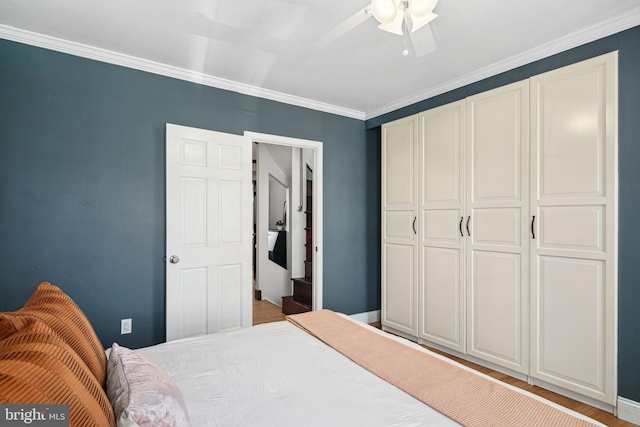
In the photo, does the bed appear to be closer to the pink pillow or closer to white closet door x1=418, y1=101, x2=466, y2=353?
the pink pillow

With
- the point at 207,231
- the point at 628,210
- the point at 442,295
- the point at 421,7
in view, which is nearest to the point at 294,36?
the point at 421,7

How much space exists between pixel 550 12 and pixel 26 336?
2.95 m

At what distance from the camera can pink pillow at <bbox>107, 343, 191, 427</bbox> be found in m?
0.88

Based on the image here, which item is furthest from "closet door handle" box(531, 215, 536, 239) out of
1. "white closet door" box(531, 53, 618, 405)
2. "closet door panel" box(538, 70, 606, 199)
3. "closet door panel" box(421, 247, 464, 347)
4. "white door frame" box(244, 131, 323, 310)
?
"white door frame" box(244, 131, 323, 310)

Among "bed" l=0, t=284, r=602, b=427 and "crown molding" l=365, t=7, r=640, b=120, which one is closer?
"bed" l=0, t=284, r=602, b=427

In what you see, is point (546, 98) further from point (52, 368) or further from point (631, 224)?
point (52, 368)

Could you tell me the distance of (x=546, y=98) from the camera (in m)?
2.53

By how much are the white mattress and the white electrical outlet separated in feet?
3.54

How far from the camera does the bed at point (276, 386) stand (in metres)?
0.90

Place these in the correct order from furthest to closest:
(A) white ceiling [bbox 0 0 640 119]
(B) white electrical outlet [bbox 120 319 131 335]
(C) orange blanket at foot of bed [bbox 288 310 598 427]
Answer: (B) white electrical outlet [bbox 120 319 131 335] < (A) white ceiling [bbox 0 0 640 119] < (C) orange blanket at foot of bed [bbox 288 310 598 427]

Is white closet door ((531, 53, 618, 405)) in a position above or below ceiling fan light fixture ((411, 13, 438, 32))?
below

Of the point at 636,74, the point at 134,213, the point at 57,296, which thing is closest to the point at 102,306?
the point at 134,213

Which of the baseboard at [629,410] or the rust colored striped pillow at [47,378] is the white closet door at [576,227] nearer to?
the baseboard at [629,410]

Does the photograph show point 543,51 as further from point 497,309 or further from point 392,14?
point 497,309
